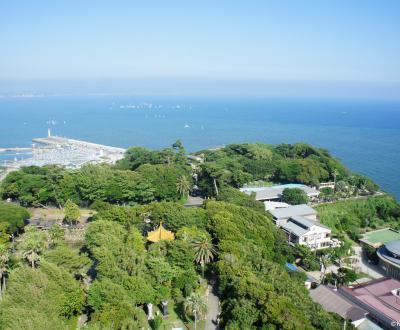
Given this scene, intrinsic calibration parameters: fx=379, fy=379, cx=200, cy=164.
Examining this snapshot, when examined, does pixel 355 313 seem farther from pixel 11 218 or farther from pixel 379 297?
pixel 11 218

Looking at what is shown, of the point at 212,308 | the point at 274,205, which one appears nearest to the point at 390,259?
the point at 274,205

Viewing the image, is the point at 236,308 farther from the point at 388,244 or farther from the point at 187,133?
the point at 187,133

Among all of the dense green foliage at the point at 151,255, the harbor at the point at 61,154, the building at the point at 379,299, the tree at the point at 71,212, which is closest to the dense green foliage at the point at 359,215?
the dense green foliage at the point at 151,255

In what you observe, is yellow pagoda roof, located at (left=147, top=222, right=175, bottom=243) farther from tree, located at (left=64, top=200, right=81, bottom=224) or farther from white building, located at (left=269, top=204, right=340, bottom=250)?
white building, located at (left=269, top=204, right=340, bottom=250)

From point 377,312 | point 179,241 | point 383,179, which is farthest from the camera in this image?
point 383,179

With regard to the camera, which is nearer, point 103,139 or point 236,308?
point 236,308

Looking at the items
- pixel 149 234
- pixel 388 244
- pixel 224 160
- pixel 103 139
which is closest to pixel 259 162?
pixel 224 160
